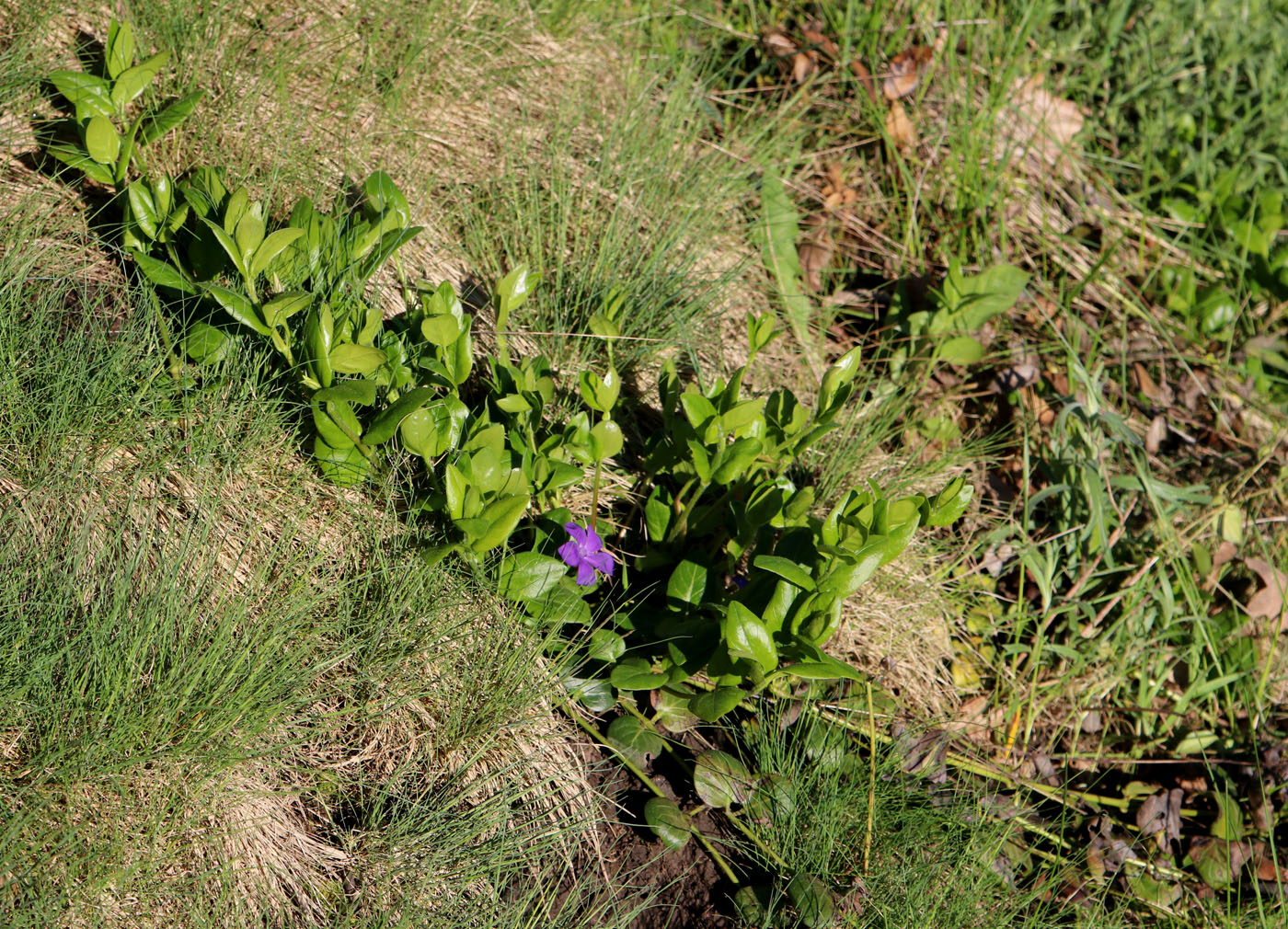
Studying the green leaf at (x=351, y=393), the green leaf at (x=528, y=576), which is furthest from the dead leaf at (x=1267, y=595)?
the green leaf at (x=351, y=393)

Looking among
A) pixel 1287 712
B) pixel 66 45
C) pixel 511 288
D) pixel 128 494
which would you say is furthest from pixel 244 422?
pixel 1287 712

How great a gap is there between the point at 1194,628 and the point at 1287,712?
0.28m

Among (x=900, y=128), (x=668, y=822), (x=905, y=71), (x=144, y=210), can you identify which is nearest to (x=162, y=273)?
(x=144, y=210)

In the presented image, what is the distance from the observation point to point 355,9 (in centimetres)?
235

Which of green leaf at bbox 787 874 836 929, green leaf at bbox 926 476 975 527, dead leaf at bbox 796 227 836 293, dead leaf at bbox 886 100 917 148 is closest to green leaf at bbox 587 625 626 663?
green leaf at bbox 787 874 836 929

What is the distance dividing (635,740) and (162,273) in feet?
3.71

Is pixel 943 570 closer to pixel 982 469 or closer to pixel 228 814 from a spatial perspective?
pixel 982 469

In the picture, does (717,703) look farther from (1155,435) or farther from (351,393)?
(1155,435)

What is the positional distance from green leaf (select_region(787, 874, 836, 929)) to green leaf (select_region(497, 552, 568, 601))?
0.61m

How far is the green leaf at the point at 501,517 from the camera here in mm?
1634

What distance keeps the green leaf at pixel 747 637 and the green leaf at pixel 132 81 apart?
139 centimetres

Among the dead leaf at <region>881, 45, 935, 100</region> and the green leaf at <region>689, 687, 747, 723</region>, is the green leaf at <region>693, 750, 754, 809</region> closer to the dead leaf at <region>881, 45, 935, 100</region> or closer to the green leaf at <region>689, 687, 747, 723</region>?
the green leaf at <region>689, 687, 747, 723</region>

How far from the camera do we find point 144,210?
5.78 feet

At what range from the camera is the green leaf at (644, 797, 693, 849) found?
1.66 meters
